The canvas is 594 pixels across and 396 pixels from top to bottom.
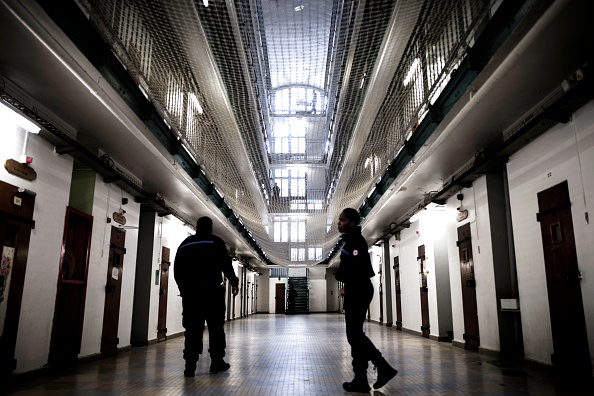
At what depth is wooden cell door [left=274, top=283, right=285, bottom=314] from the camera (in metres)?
24.6

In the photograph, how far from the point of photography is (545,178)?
171 inches

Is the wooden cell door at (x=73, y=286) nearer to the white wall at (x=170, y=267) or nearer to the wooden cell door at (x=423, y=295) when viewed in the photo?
the white wall at (x=170, y=267)

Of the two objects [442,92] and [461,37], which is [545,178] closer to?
[442,92]

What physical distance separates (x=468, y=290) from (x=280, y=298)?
19138mm

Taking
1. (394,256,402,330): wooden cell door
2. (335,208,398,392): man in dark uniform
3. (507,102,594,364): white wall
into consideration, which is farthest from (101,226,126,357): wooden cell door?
(394,256,402,330): wooden cell door

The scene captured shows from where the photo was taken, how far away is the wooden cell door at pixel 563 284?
3834mm

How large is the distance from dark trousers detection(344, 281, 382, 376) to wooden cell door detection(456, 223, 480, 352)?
3.42 meters

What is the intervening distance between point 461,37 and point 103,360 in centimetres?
517

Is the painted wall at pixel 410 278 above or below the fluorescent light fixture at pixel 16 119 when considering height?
below

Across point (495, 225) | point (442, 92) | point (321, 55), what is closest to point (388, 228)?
point (495, 225)

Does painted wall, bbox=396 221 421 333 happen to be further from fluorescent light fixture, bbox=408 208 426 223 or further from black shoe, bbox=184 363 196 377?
black shoe, bbox=184 363 196 377

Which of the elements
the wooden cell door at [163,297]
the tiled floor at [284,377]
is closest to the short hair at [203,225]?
the tiled floor at [284,377]

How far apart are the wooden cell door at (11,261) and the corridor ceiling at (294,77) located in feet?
2.85

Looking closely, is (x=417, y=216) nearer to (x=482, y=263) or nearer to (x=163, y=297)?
(x=482, y=263)
